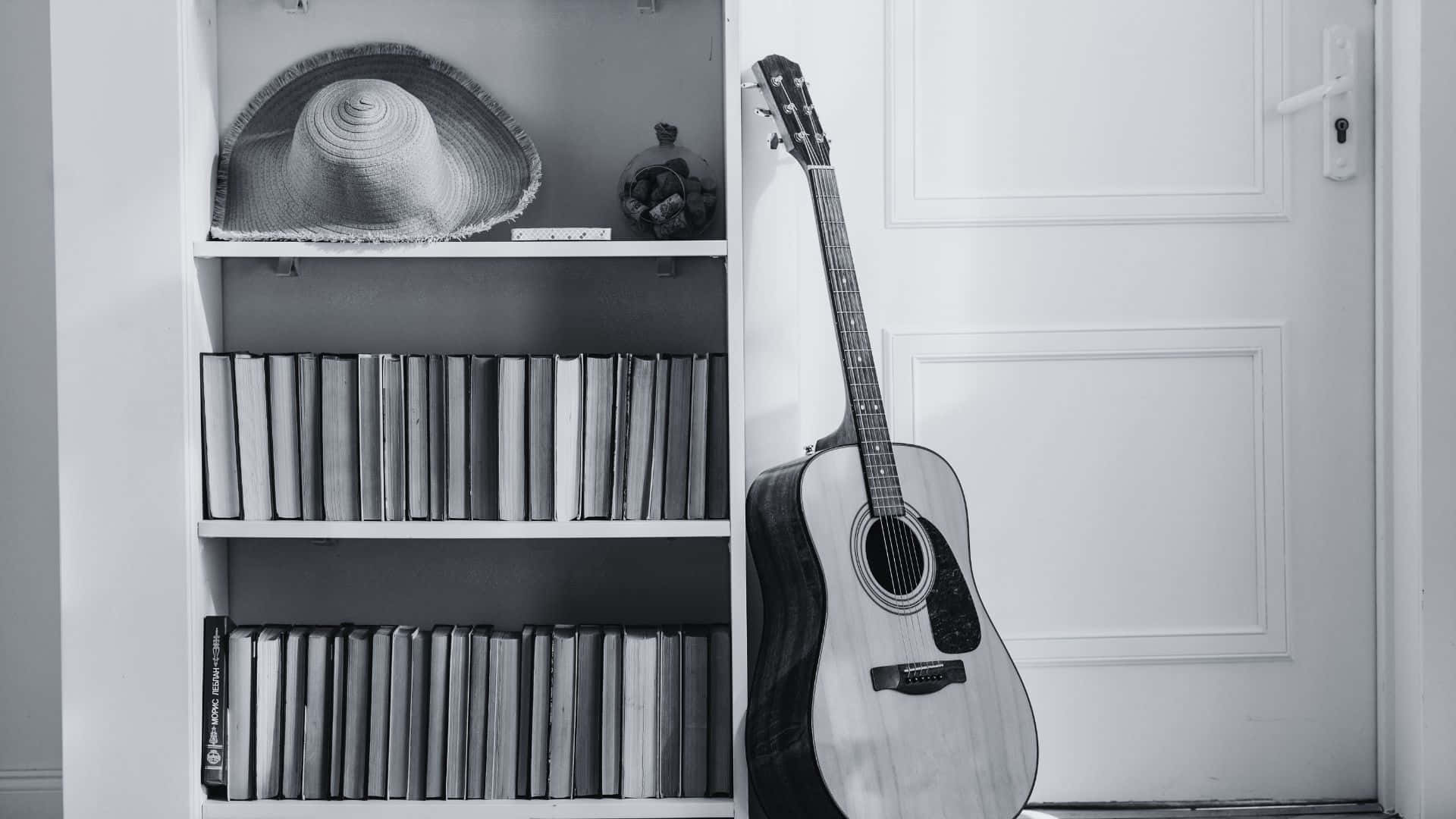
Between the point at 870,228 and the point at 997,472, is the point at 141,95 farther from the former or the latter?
the point at 997,472

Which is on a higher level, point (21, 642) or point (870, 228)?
point (870, 228)

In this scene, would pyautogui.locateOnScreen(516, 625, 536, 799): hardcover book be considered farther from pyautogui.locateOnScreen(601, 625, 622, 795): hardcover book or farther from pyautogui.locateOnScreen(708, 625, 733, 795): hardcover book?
pyautogui.locateOnScreen(708, 625, 733, 795): hardcover book

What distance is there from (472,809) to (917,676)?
61cm

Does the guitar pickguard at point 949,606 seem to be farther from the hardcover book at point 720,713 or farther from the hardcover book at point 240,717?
the hardcover book at point 240,717

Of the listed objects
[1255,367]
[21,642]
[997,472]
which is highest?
[1255,367]

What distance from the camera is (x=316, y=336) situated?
4.87 feet

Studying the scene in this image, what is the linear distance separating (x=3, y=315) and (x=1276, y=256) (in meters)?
1.97

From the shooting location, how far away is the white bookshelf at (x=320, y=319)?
1271mm

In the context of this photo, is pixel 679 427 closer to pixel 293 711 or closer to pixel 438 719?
pixel 438 719

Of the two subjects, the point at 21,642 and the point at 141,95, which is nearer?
the point at 141,95

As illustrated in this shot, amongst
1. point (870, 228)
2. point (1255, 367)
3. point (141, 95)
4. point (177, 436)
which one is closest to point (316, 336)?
point (177, 436)

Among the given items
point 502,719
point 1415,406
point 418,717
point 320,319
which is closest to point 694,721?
point 502,719

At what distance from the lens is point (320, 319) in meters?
1.49

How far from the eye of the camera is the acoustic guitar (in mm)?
1191
